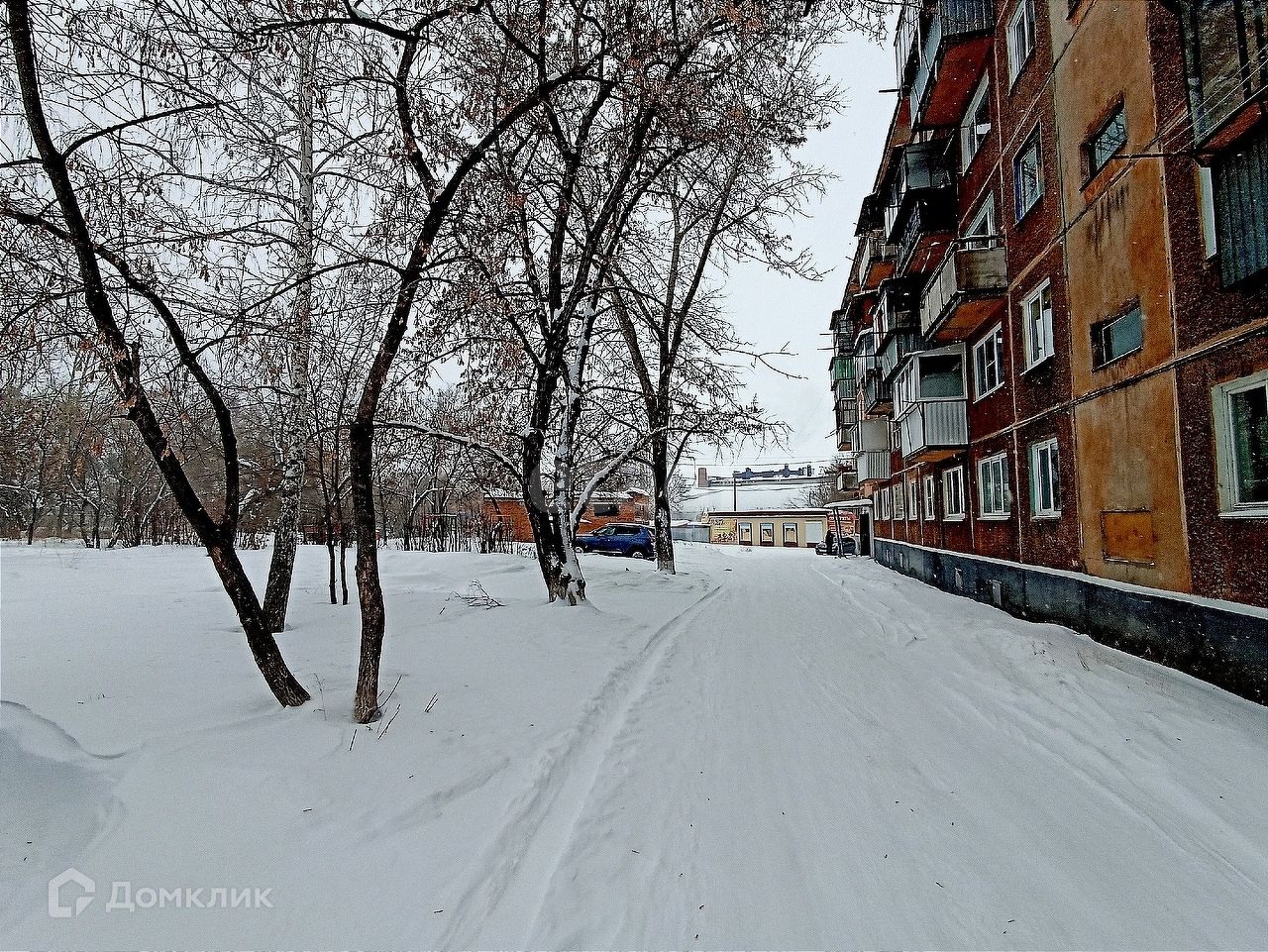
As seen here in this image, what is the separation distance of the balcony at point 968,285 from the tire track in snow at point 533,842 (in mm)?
10573

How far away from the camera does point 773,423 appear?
39.7ft

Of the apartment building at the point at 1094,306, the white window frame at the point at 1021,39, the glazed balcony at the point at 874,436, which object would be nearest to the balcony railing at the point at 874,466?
the glazed balcony at the point at 874,436

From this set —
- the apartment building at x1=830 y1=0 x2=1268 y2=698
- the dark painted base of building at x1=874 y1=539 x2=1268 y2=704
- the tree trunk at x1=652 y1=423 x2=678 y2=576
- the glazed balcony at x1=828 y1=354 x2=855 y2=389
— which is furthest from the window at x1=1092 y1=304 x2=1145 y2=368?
the glazed balcony at x1=828 y1=354 x2=855 y2=389

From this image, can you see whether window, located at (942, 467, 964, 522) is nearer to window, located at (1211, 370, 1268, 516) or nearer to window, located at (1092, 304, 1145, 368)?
window, located at (1092, 304, 1145, 368)

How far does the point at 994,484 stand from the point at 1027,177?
5.84m

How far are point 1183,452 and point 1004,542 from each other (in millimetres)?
5404

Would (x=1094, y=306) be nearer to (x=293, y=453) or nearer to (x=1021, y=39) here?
(x=1021, y=39)

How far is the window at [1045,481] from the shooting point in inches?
395

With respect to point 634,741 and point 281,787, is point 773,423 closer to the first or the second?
point 634,741

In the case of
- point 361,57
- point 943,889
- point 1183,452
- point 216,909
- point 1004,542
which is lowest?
point 943,889

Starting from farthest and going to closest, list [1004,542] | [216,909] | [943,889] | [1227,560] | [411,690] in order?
1. [1004,542]
2. [1227,560]
3. [411,690]
4. [943,889]
5. [216,909]

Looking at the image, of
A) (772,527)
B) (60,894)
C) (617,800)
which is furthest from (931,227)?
(772,527)

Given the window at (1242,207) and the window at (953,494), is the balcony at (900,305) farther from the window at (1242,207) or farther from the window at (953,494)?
the window at (1242,207)

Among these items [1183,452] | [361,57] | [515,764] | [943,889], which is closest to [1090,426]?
[1183,452]
